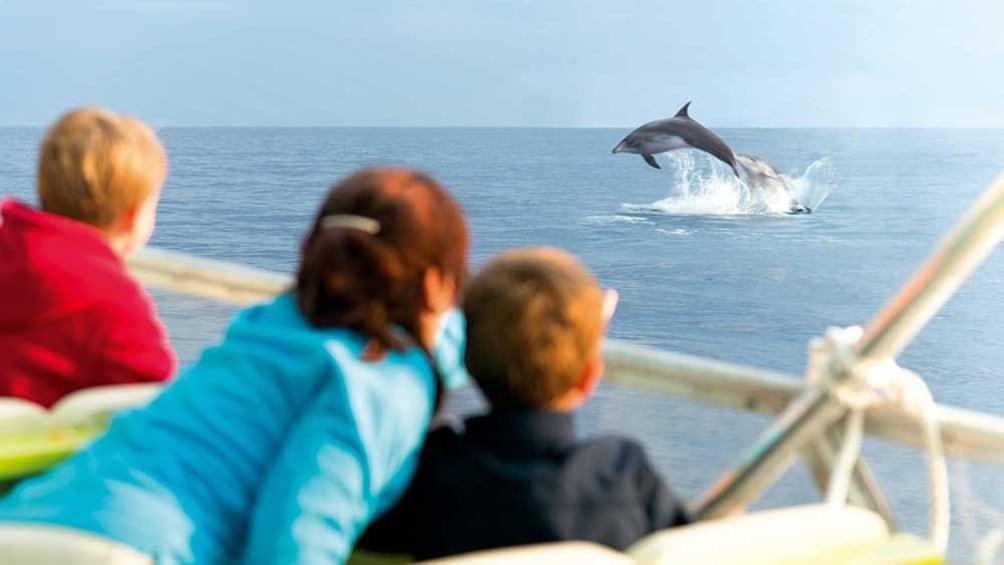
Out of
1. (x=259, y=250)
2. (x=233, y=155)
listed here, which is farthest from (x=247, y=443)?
(x=233, y=155)

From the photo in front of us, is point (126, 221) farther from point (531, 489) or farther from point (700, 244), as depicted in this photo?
point (700, 244)

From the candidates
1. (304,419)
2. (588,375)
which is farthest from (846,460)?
(304,419)

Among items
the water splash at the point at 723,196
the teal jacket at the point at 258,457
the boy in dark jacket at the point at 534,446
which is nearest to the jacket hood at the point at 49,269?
the teal jacket at the point at 258,457

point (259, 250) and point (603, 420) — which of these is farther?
point (259, 250)

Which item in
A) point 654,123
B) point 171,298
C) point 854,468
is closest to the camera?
point 854,468

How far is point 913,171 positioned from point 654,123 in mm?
58824

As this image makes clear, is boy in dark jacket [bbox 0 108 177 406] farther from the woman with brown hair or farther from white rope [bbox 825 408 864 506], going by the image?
white rope [bbox 825 408 864 506]

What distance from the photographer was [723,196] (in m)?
64.6

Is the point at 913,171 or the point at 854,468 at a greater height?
the point at 854,468

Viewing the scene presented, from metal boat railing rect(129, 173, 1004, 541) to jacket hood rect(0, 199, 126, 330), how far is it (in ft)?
2.56

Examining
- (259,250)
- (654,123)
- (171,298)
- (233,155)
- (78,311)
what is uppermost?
(78,311)

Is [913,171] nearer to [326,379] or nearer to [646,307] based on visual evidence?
[646,307]

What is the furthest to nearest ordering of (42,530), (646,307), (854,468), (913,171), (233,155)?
1. (233,155)
2. (913,171)
3. (646,307)
4. (854,468)
5. (42,530)

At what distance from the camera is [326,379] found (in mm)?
1669
